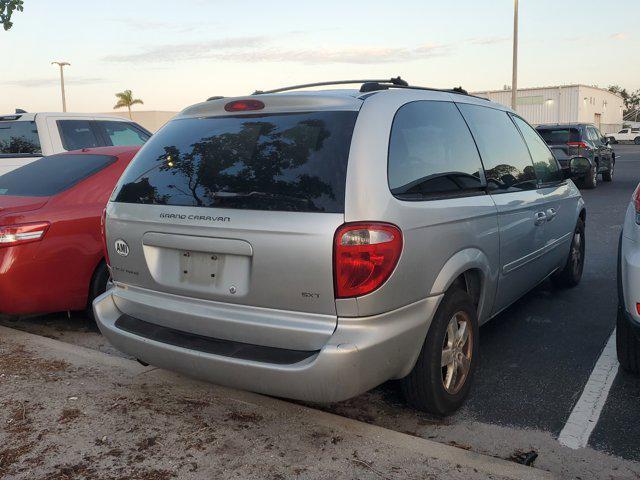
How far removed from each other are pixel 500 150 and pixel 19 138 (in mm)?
7036

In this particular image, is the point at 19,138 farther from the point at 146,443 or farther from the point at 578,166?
the point at 578,166

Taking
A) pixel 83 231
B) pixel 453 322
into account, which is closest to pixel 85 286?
pixel 83 231

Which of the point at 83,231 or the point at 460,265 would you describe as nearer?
the point at 460,265

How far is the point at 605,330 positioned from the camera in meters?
4.77

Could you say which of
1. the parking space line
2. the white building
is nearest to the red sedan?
the parking space line

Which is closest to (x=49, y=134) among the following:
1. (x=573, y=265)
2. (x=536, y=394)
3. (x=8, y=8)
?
(x=8, y=8)

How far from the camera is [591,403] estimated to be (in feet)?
11.5

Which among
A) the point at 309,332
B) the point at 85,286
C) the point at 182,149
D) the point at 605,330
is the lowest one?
the point at 605,330

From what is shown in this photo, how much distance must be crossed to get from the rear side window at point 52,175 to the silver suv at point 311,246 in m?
1.73

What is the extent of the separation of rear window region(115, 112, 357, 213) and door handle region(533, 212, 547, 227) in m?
2.07

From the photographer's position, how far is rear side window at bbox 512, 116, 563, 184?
4.77m

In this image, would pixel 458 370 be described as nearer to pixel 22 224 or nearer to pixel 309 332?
pixel 309 332

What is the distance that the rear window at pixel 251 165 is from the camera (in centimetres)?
280

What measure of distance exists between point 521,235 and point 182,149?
2.29m
